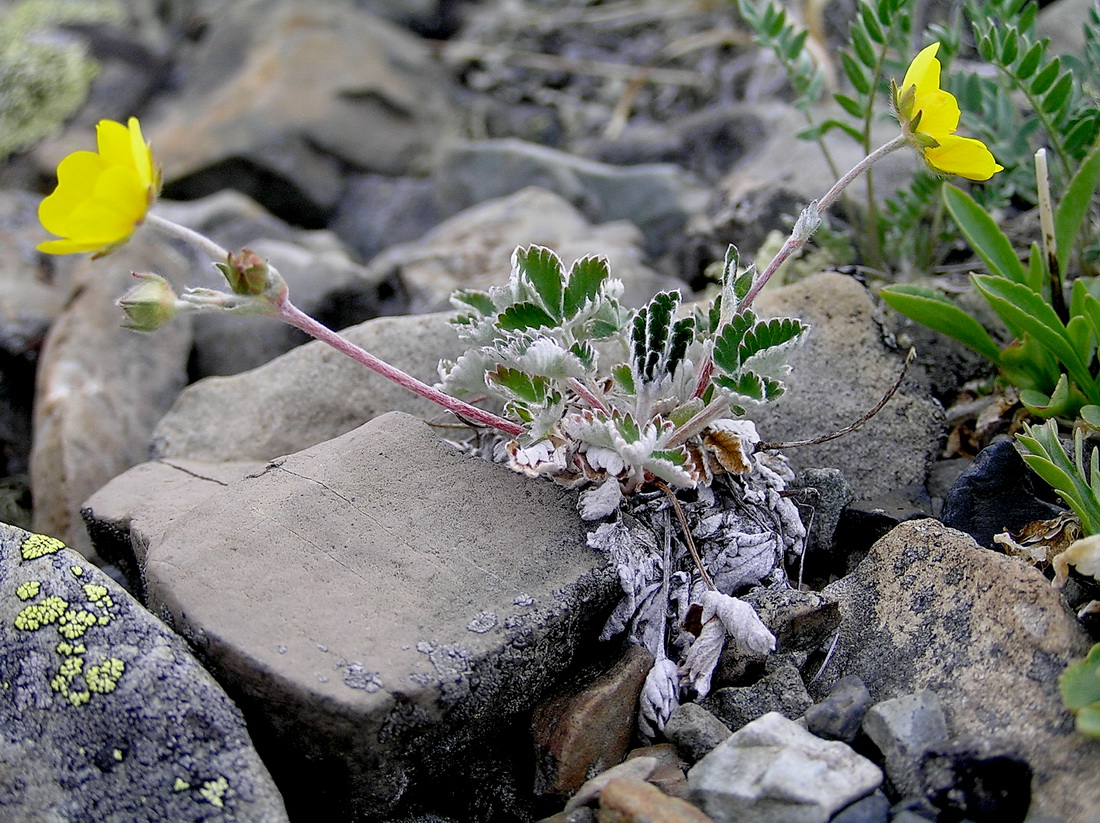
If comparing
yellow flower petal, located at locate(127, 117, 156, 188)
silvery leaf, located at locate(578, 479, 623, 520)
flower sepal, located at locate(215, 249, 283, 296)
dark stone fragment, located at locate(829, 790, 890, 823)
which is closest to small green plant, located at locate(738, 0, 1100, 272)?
silvery leaf, located at locate(578, 479, 623, 520)

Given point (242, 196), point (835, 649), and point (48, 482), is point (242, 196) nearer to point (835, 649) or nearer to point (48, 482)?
point (48, 482)

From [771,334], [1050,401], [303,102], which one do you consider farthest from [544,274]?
[303,102]

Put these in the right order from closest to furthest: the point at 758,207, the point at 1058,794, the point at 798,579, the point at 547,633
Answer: the point at 1058,794, the point at 547,633, the point at 798,579, the point at 758,207

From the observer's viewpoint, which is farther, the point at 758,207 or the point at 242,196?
the point at 242,196

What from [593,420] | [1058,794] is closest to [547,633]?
[593,420]

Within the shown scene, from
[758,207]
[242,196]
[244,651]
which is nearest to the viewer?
[244,651]

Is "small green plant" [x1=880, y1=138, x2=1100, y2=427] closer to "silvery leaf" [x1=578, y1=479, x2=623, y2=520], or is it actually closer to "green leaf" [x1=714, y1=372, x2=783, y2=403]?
"green leaf" [x1=714, y1=372, x2=783, y2=403]
